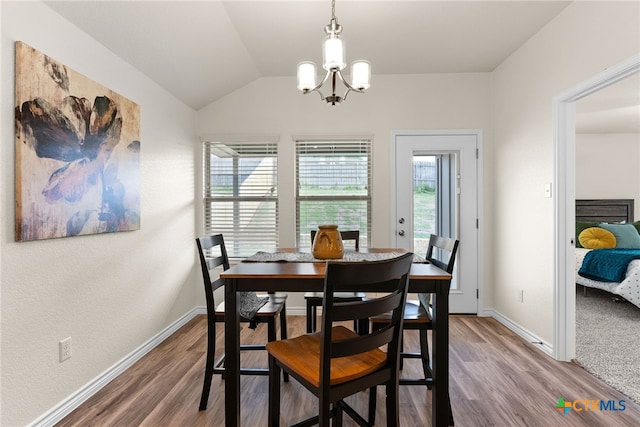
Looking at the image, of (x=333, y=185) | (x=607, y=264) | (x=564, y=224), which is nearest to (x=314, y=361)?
(x=564, y=224)

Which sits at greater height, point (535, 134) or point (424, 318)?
point (535, 134)

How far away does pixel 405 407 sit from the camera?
74.8 inches

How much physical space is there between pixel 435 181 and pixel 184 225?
270 cm

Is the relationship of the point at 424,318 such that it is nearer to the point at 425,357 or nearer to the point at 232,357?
the point at 425,357

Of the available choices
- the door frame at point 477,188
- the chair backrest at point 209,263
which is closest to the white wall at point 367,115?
the door frame at point 477,188

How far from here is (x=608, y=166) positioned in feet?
18.1

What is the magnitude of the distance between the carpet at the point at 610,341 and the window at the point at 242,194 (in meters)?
2.91

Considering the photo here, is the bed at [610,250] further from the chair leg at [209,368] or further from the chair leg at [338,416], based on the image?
the chair leg at [209,368]

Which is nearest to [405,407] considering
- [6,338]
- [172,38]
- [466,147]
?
[6,338]

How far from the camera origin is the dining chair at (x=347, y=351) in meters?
1.21

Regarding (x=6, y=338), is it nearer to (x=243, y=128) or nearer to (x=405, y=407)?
(x=405, y=407)

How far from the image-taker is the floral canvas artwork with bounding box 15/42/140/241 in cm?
158

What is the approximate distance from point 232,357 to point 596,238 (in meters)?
4.94

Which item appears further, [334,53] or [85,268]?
[85,268]
